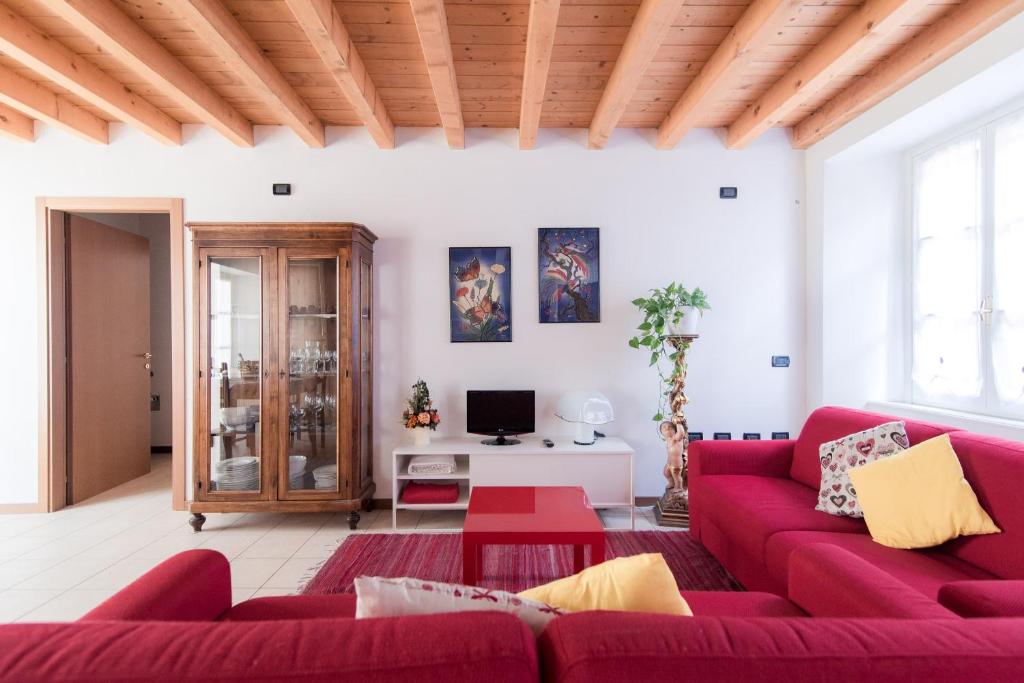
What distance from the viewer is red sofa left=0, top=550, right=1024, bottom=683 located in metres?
0.70

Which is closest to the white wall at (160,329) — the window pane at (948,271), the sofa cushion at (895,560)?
the sofa cushion at (895,560)

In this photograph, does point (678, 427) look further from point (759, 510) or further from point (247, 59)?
point (247, 59)

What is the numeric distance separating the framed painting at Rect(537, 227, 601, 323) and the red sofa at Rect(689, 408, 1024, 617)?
1303mm

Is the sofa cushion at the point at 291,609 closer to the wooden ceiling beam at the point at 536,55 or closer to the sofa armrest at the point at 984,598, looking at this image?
the sofa armrest at the point at 984,598

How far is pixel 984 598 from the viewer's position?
117 cm

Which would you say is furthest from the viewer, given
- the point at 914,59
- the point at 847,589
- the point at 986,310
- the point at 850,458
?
the point at 986,310

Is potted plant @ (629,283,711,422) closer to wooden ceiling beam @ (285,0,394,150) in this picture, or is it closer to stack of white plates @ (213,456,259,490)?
wooden ceiling beam @ (285,0,394,150)

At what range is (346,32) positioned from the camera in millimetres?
2438

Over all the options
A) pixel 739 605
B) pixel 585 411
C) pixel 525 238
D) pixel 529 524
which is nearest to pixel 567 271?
pixel 525 238

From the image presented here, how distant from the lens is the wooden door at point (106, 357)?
371 cm

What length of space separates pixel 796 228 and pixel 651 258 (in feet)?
3.66

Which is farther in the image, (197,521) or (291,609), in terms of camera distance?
(197,521)

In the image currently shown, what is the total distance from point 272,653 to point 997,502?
2276 mm

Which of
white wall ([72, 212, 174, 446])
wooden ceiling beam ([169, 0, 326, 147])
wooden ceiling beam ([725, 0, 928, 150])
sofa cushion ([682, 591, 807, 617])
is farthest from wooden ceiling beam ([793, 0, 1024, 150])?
white wall ([72, 212, 174, 446])
